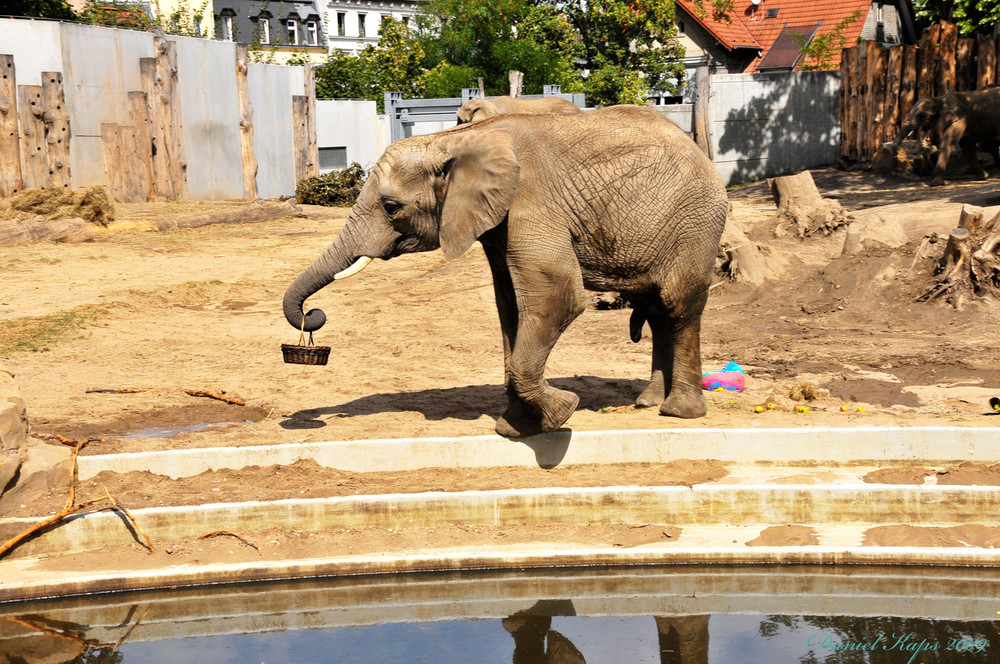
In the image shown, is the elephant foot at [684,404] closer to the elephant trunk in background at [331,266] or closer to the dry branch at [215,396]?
the elephant trunk in background at [331,266]

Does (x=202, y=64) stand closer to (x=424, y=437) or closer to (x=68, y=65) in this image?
(x=68, y=65)

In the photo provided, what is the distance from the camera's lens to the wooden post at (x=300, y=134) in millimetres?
25906

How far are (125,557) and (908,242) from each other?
33.0 ft

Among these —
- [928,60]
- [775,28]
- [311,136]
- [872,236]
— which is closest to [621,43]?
[775,28]

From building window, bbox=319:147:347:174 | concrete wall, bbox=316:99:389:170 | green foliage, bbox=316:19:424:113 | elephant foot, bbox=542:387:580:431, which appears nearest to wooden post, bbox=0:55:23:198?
concrete wall, bbox=316:99:389:170

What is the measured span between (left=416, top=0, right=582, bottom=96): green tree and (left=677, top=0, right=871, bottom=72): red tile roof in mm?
Result: 6957

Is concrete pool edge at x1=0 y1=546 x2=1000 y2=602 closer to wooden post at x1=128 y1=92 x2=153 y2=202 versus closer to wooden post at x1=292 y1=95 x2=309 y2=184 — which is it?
wooden post at x1=128 y1=92 x2=153 y2=202

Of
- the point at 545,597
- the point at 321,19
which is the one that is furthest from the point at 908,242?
the point at 321,19

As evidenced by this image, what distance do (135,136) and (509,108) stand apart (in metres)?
16.0

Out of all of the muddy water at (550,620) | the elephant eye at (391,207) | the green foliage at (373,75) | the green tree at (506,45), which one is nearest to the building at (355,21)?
the green foliage at (373,75)

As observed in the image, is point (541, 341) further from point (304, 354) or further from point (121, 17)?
point (121, 17)

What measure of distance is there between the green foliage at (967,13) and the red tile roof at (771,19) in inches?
101

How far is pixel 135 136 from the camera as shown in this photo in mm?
21344

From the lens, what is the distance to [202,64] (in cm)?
2361
